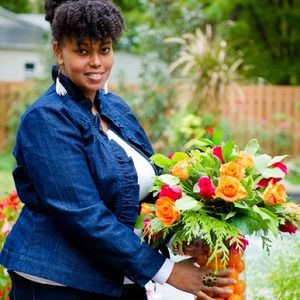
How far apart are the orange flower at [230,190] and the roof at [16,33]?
26.6m

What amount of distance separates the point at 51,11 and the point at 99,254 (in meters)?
0.74

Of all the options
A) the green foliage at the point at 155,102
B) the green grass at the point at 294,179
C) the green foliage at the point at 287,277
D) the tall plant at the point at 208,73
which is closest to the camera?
the green foliage at the point at 287,277

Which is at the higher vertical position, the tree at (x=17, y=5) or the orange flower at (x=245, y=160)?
the orange flower at (x=245, y=160)

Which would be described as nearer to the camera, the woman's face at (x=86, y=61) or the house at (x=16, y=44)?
the woman's face at (x=86, y=61)

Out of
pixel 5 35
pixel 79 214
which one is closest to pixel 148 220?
pixel 79 214

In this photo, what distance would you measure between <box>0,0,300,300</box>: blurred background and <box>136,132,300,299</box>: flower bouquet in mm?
5241

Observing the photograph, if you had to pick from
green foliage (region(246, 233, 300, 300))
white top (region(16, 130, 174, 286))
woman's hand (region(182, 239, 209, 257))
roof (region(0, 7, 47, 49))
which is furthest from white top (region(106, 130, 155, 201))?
roof (region(0, 7, 47, 49))

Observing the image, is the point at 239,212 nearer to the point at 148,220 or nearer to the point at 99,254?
the point at 148,220

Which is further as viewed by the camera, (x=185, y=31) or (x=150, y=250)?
(x=185, y=31)

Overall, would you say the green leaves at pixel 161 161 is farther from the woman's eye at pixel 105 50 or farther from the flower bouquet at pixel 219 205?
the woman's eye at pixel 105 50

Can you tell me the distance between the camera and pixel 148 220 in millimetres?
2328

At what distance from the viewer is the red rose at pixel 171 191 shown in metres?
2.25

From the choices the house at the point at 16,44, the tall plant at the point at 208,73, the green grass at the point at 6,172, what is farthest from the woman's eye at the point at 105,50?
the house at the point at 16,44

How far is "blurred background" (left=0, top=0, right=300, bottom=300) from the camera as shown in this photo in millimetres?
11602
